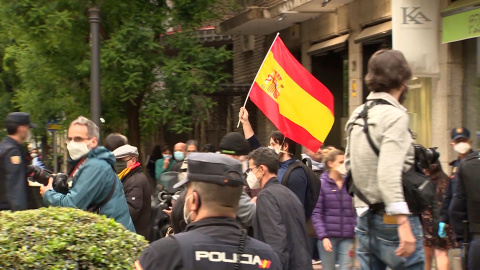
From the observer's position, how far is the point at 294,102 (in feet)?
33.8

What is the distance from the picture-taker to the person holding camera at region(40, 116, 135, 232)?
6695mm

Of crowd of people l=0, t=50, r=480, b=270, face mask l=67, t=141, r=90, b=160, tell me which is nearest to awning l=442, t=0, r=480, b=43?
crowd of people l=0, t=50, r=480, b=270

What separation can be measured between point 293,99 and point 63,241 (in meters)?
4.65

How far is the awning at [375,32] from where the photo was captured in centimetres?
1499

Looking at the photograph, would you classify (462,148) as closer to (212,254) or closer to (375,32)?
(375,32)

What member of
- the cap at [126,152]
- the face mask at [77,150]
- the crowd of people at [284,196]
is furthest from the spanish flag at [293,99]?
the face mask at [77,150]

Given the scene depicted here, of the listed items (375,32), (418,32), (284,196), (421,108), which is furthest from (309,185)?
(375,32)

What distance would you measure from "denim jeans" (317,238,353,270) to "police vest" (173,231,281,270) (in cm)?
668

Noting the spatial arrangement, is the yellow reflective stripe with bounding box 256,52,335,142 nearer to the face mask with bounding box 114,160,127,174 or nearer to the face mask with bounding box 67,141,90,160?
the face mask with bounding box 114,160,127,174

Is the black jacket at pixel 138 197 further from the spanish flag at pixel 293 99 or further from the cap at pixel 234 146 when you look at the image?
the cap at pixel 234 146

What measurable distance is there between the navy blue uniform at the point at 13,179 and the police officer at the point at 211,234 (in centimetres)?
533

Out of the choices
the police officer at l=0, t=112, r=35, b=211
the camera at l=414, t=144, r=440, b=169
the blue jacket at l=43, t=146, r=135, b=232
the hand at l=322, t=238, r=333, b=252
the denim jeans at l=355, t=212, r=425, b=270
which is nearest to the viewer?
the denim jeans at l=355, t=212, r=425, b=270

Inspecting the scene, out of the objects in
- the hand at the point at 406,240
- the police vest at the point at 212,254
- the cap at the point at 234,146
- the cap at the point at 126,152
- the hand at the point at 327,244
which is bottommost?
the hand at the point at 327,244

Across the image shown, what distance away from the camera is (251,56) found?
23562 millimetres
